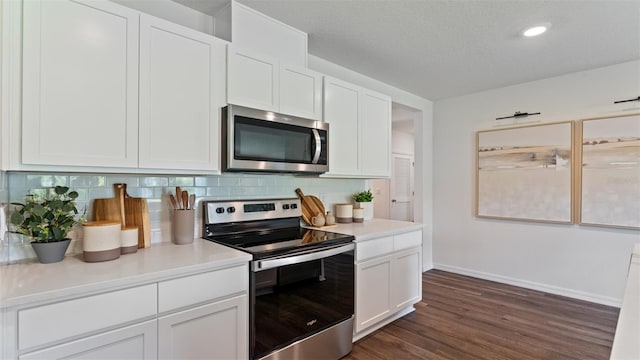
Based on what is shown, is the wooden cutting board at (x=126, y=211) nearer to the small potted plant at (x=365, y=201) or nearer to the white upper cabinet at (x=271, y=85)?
the white upper cabinet at (x=271, y=85)

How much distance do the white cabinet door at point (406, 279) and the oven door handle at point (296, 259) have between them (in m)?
0.73

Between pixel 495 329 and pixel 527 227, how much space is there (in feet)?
5.33

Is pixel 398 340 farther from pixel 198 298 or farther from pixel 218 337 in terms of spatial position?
pixel 198 298

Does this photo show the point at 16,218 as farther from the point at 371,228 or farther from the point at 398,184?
the point at 398,184

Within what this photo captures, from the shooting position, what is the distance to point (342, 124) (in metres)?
2.73

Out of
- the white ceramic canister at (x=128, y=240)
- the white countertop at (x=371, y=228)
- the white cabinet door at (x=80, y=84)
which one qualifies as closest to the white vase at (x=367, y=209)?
the white countertop at (x=371, y=228)

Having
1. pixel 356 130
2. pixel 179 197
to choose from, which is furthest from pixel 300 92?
pixel 179 197

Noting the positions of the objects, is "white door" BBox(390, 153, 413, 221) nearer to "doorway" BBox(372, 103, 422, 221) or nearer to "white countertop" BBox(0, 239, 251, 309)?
"doorway" BBox(372, 103, 422, 221)

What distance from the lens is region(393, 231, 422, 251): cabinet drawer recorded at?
2.80 meters

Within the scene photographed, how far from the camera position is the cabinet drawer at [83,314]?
1.14 m

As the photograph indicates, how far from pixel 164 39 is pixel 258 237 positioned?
4.56 feet

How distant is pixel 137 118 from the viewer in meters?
1.65

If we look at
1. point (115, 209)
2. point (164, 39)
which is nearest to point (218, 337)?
point (115, 209)

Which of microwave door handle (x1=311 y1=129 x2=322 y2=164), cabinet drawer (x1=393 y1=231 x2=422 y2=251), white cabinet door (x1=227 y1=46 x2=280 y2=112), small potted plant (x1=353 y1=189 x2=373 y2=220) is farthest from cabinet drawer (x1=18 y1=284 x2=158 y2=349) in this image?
small potted plant (x1=353 y1=189 x2=373 y2=220)
